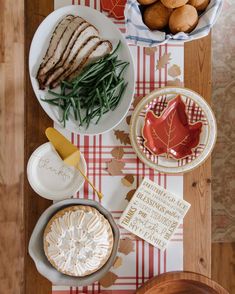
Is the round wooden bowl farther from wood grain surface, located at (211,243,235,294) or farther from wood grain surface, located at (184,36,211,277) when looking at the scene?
wood grain surface, located at (211,243,235,294)

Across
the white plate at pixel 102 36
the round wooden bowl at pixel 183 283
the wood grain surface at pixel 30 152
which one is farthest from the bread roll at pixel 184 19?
the round wooden bowl at pixel 183 283

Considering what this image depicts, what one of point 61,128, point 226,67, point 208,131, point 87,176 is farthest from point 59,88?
point 226,67

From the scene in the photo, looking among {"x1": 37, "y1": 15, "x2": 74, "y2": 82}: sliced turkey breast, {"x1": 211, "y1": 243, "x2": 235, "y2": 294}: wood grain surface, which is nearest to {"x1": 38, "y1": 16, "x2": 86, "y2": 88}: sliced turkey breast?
{"x1": 37, "y1": 15, "x2": 74, "y2": 82}: sliced turkey breast

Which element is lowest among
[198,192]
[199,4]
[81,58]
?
[198,192]

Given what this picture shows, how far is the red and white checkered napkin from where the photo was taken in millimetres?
1063

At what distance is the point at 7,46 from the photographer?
104cm

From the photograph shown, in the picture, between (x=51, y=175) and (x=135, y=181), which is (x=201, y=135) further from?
(x=51, y=175)

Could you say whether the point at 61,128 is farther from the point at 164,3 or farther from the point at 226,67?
the point at 226,67

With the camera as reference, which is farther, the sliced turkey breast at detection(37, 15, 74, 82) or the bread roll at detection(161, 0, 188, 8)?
the sliced turkey breast at detection(37, 15, 74, 82)

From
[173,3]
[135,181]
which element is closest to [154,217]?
[135,181]

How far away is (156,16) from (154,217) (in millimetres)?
411

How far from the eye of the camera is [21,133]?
1047mm

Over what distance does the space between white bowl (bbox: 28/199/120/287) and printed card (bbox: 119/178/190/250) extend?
70mm

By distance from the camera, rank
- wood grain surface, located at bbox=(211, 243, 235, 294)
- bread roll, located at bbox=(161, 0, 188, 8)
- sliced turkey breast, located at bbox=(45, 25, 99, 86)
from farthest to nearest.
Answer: wood grain surface, located at bbox=(211, 243, 235, 294), sliced turkey breast, located at bbox=(45, 25, 99, 86), bread roll, located at bbox=(161, 0, 188, 8)
